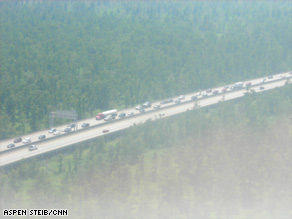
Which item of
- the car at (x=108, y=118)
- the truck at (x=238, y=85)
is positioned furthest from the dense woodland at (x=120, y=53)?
the car at (x=108, y=118)

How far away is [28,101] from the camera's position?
427 inches

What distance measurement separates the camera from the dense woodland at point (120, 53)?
1180 cm

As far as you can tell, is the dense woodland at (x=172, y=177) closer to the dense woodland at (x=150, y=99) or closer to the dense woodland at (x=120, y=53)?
the dense woodland at (x=150, y=99)

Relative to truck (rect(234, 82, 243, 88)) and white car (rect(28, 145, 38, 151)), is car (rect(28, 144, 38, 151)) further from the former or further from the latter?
truck (rect(234, 82, 243, 88))

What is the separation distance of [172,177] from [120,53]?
11011mm

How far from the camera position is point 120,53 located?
54.1 feet

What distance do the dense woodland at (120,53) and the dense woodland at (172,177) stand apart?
2.74m

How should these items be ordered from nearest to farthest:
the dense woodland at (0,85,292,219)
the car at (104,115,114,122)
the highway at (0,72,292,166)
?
the dense woodland at (0,85,292,219) < the highway at (0,72,292,166) < the car at (104,115,114,122)

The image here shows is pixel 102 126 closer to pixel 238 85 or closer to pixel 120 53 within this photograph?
pixel 238 85

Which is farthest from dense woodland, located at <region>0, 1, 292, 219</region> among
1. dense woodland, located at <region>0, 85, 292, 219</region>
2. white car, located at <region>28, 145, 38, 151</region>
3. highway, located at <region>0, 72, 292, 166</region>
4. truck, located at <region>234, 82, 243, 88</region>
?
truck, located at <region>234, 82, 243, 88</region>

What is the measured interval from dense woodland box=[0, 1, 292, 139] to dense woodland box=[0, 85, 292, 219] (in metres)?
2.74

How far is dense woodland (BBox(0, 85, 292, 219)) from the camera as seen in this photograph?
550 cm

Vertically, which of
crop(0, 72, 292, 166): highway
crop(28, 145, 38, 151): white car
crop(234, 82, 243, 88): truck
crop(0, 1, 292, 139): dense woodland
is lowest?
crop(28, 145, 38, 151): white car

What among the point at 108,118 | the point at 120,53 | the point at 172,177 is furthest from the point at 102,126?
the point at 120,53
